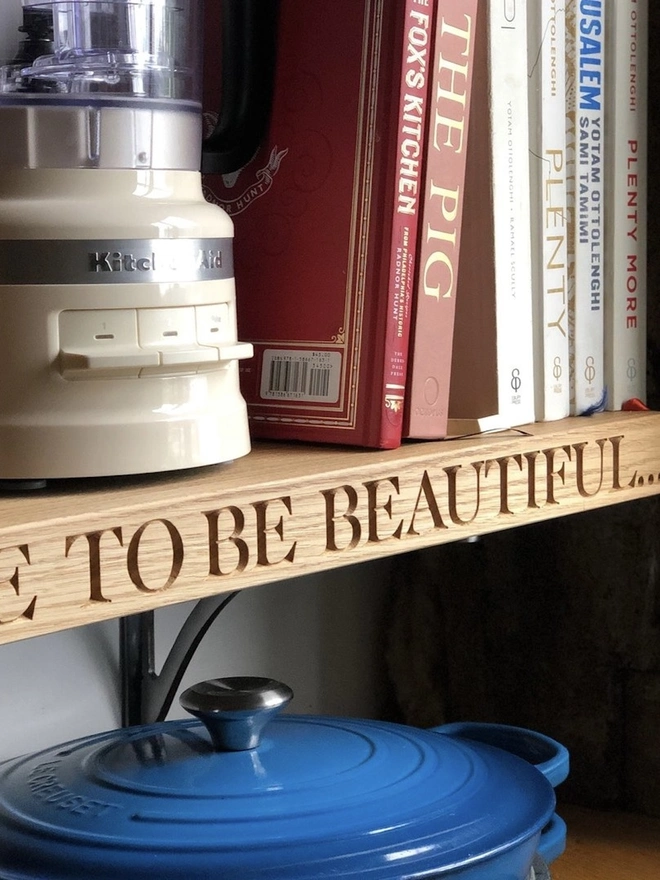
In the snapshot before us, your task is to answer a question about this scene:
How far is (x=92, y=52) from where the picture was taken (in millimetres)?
692

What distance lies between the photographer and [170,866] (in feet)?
1.91

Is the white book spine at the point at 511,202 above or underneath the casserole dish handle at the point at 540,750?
above

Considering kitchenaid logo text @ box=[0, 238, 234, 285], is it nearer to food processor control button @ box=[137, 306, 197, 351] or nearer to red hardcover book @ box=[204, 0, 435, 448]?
food processor control button @ box=[137, 306, 197, 351]

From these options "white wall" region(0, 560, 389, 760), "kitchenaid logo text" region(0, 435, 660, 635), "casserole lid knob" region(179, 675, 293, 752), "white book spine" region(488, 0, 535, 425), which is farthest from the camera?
"white wall" region(0, 560, 389, 760)

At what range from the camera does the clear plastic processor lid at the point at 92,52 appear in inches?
26.8

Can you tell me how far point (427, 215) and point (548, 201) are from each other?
0.44ft

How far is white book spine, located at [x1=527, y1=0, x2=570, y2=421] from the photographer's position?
0.82 metres

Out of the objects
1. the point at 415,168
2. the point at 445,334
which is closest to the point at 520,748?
the point at 445,334

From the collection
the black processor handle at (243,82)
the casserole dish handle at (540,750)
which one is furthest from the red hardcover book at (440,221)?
the casserole dish handle at (540,750)

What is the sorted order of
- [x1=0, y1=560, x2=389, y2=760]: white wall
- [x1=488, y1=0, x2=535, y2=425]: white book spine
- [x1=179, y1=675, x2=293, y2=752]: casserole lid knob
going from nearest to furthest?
[x1=179, y1=675, x2=293, y2=752]: casserole lid knob, [x1=488, y1=0, x2=535, y2=425]: white book spine, [x1=0, y1=560, x2=389, y2=760]: white wall

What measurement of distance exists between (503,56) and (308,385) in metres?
0.24

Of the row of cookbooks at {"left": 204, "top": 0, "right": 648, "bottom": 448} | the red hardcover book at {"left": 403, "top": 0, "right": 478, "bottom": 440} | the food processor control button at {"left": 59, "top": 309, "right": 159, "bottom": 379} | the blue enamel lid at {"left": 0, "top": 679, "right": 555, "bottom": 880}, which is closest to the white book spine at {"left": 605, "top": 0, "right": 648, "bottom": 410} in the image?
the row of cookbooks at {"left": 204, "top": 0, "right": 648, "bottom": 448}

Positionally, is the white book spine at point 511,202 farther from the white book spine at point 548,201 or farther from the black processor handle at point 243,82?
the black processor handle at point 243,82

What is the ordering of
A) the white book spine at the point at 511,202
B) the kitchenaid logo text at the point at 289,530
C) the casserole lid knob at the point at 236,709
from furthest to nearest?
1. the white book spine at the point at 511,202
2. the casserole lid knob at the point at 236,709
3. the kitchenaid logo text at the point at 289,530
